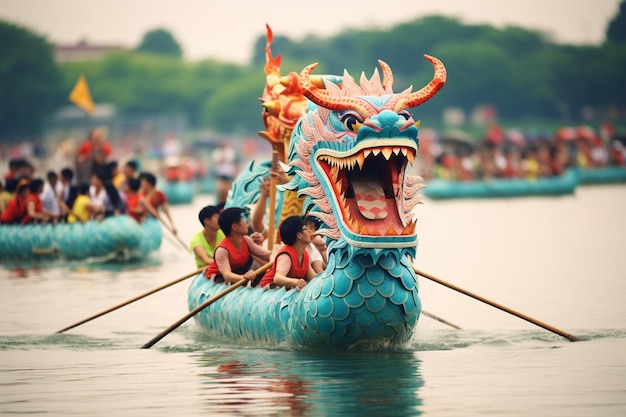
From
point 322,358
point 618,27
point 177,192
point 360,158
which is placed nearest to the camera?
point 360,158

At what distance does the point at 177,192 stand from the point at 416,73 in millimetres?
59588

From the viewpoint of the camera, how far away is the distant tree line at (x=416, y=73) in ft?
311

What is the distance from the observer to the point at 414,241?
13023 millimetres

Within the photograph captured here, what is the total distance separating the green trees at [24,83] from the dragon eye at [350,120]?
6940 centimetres

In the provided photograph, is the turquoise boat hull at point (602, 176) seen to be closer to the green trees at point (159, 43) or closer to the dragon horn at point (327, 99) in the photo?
the dragon horn at point (327, 99)

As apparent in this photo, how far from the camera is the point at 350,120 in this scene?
43.1 feet

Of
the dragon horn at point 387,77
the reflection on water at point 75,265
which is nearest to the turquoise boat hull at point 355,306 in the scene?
the dragon horn at point 387,77

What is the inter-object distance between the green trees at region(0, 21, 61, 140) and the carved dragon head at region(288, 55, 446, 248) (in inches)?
2721

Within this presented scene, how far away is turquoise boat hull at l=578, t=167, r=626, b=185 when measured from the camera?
55.0 meters

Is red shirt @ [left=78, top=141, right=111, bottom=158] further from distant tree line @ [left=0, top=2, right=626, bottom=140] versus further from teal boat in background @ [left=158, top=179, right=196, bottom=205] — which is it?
A: distant tree line @ [left=0, top=2, right=626, bottom=140]

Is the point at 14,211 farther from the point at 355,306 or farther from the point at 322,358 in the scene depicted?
the point at 355,306

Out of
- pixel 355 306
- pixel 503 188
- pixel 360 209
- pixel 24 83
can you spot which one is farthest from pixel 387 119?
pixel 24 83

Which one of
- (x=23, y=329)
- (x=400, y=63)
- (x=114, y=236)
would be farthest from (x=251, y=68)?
(x=23, y=329)

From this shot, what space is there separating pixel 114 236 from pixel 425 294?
21.1 feet
